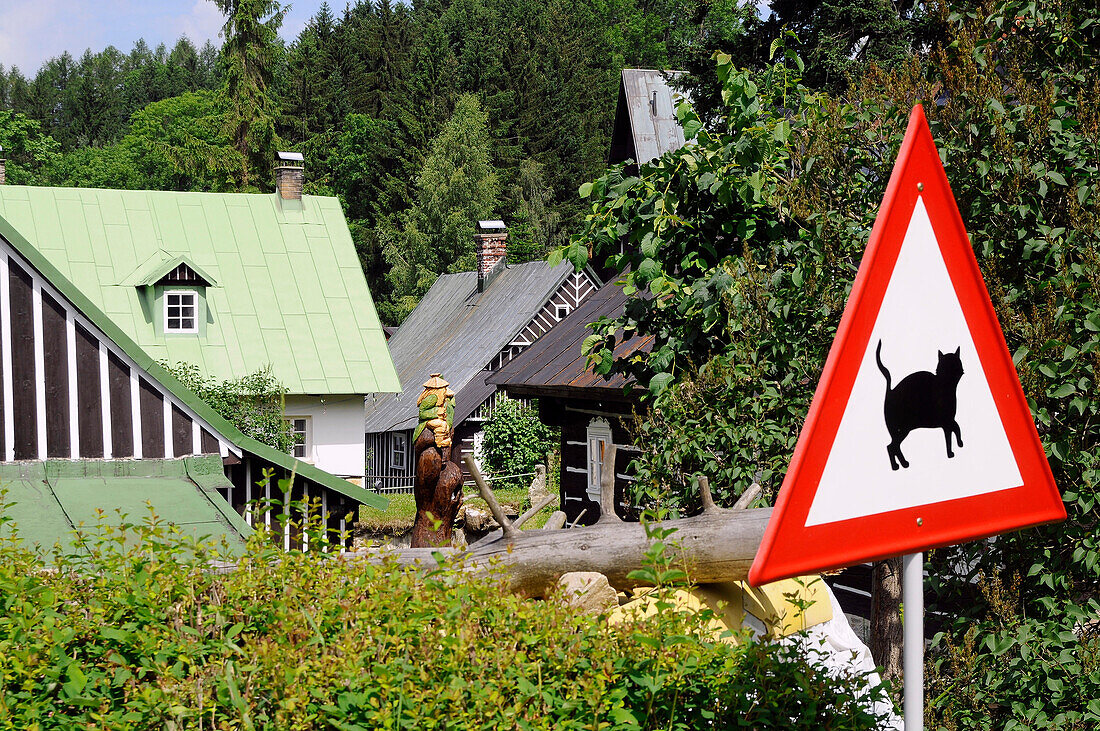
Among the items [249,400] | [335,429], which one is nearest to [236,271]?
[249,400]

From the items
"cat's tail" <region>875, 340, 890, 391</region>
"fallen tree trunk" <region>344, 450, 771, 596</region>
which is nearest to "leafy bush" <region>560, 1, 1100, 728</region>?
"fallen tree trunk" <region>344, 450, 771, 596</region>

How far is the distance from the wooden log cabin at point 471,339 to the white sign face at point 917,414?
29.3m

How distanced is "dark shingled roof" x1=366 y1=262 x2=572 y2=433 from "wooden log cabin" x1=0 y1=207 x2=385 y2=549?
20.7 meters

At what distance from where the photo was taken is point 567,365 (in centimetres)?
1529

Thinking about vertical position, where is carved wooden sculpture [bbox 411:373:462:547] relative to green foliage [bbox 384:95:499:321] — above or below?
below

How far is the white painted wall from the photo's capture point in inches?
933

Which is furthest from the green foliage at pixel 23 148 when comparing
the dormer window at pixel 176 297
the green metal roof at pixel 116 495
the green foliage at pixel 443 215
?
the green metal roof at pixel 116 495

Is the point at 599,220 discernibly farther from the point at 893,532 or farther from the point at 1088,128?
the point at 893,532

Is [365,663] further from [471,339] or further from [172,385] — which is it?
[471,339]

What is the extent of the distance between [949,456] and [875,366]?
302 millimetres

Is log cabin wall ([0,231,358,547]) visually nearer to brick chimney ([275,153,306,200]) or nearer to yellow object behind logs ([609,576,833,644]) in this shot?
yellow object behind logs ([609,576,833,644])

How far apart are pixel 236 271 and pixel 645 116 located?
1185 centimetres

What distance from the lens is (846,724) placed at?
325 cm

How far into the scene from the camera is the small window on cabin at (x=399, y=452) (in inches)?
1464
